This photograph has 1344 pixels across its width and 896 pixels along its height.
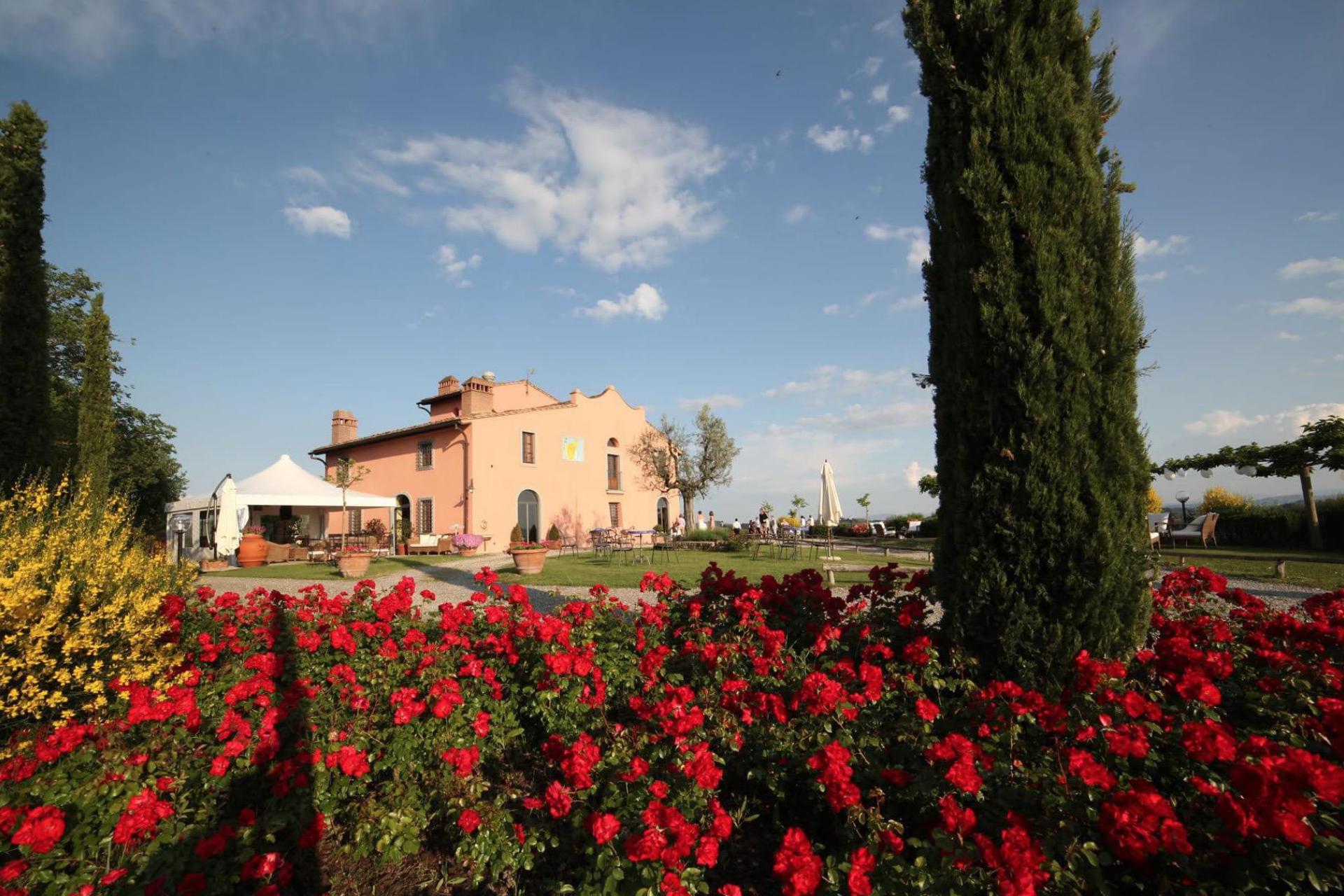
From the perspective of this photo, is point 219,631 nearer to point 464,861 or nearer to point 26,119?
point 464,861

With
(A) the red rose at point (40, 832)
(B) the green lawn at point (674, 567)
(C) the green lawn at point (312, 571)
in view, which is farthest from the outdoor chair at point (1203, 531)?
(A) the red rose at point (40, 832)

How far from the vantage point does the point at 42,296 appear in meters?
7.36

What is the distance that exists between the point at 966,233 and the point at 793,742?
3262mm

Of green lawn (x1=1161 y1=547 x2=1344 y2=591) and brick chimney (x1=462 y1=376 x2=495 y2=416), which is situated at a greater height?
brick chimney (x1=462 y1=376 x2=495 y2=416)

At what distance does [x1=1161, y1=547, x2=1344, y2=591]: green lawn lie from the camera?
9867 mm

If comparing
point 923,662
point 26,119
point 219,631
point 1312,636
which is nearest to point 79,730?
point 219,631

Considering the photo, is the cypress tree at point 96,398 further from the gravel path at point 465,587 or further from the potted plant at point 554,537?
the potted plant at point 554,537

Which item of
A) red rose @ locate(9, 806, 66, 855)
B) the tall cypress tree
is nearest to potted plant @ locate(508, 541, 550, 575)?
the tall cypress tree

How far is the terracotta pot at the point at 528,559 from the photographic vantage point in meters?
12.7

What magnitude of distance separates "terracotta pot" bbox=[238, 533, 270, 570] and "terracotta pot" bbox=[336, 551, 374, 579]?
548 centimetres

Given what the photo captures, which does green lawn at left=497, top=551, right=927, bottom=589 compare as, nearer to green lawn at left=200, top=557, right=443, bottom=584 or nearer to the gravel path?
the gravel path

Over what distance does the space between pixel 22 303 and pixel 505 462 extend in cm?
1629

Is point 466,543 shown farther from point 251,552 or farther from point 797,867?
point 797,867

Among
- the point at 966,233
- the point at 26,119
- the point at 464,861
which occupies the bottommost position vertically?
the point at 464,861
